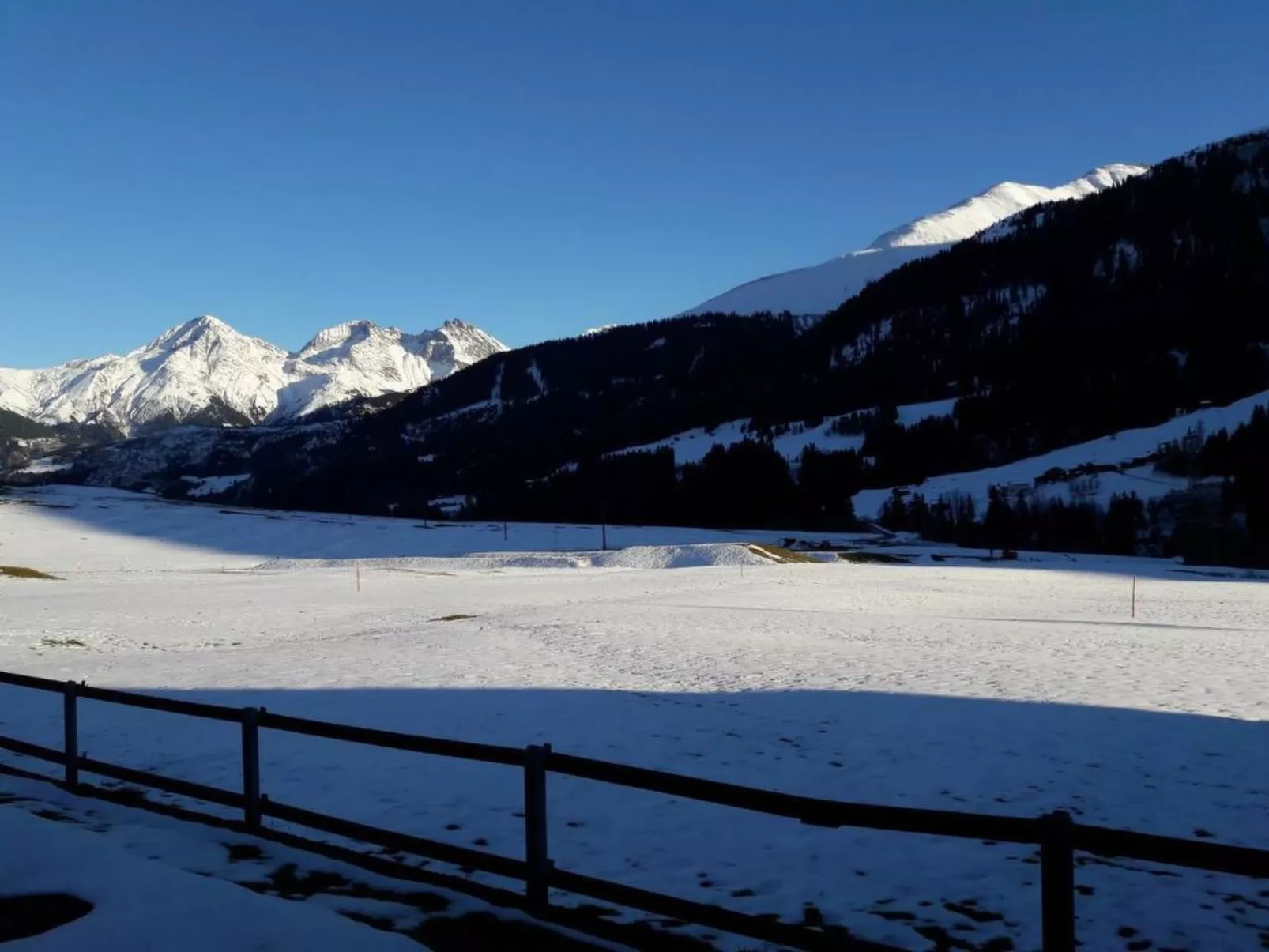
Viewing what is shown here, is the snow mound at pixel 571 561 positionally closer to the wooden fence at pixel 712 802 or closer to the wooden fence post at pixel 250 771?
the wooden fence post at pixel 250 771

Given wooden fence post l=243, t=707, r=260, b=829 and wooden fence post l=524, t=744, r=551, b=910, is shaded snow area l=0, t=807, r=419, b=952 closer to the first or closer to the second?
wooden fence post l=524, t=744, r=551, b=910

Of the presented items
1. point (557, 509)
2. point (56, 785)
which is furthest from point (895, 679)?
point (557, 509)

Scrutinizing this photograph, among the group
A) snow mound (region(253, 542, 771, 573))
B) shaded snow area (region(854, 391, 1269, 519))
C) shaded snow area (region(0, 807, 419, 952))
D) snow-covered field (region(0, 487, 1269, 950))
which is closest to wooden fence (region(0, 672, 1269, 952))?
snow-covered field (region(0, 487, 1269, 950))

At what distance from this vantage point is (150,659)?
2478cm

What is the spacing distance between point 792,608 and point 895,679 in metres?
18.1

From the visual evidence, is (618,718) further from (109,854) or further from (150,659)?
(150,659)

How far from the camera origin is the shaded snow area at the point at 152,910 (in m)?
6.03

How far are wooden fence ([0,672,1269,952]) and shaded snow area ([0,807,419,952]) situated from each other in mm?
1331

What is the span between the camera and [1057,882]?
5117mm

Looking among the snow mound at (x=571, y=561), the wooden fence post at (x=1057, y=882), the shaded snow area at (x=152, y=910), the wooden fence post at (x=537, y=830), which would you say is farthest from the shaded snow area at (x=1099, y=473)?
the shaded snow area at (x=152, y=910)

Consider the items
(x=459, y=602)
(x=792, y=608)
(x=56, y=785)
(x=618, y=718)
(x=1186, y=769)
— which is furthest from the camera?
(x=459, y=602)

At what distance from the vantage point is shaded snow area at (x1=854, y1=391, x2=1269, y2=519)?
143000mm

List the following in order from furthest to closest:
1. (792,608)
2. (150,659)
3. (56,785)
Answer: (792,608) < (150,659) < (56,785)

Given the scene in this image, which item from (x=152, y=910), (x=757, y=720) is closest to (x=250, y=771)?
(x=152, y=910)
